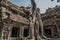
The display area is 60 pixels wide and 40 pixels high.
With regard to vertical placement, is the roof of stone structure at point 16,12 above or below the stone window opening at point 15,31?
above

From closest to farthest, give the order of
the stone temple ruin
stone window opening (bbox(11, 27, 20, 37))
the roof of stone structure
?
the stone temple ruin, the roof of stone structure, stone window opening (bbox(11, 27, 20, 37))

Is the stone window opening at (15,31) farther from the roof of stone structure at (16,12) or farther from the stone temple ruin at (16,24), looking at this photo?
the roof of stone structure at (16,12)

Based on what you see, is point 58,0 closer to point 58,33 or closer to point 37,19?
point 37,19

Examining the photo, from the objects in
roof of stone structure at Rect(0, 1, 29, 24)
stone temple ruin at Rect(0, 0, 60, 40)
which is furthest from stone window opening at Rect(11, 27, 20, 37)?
roof of stone structure at Rect(0, 1, 29, 24)

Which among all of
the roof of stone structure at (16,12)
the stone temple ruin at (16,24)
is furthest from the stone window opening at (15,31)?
the roof of stone structure at (16,12)

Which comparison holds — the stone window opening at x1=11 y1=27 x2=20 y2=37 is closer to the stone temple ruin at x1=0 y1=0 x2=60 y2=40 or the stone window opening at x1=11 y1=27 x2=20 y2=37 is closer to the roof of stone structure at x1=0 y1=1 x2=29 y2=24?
the stone temple ruin at x1=0 y1=0 x2=60 y2=40

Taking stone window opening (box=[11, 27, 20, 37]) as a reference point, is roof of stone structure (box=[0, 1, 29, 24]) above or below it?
above

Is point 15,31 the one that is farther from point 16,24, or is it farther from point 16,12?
point 16,12

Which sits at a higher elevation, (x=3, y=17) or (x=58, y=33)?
(x=3, y=17)

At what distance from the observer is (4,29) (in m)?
11.6

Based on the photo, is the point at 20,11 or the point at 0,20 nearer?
the point at 0,20

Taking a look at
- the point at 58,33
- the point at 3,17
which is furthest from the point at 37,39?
the point at 58,33

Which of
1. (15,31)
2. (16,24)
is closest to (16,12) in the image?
(16,24)

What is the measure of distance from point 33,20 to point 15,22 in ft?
22.1
